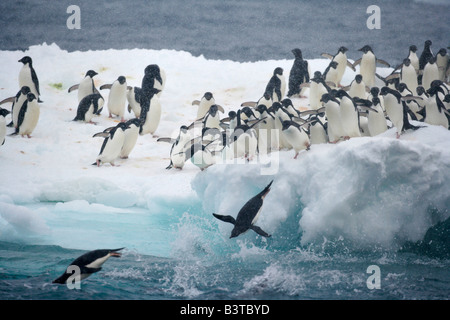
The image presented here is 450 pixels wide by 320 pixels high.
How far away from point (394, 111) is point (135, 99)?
4.01 m

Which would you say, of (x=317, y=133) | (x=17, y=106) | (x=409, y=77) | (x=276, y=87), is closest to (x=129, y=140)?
(x=17, y=106)

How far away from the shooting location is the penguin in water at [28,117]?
671 cm

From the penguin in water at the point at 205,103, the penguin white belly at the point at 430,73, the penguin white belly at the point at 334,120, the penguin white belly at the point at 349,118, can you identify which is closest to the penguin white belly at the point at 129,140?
the penguin in water at the point at 205,103

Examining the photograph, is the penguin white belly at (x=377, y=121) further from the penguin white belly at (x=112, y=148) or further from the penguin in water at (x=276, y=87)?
the penguin in water at (x=276, y=87)

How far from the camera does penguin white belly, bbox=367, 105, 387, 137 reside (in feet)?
16.0

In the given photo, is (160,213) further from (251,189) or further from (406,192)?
(406,192)

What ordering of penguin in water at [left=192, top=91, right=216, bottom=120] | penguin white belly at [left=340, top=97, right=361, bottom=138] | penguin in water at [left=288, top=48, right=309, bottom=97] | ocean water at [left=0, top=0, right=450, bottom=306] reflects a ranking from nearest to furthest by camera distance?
ocean water at [left=0, top=0, right=450, bottom=306] → penguin white belly at [left=340, top=97, right=361, bottom=138] → penguin in water at [left=192, top=91, right=216, bottom=120] → penguin in water at [left=288, top=48, right=309, bottom=97]

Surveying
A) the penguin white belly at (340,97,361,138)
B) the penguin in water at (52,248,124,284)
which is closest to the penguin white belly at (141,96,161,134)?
the penguin white belly at (340,97,361,138)

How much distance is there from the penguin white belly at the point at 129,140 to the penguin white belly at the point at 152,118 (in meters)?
0.82

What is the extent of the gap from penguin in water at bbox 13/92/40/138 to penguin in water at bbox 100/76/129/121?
1.13 metres

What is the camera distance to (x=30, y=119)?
266 inches

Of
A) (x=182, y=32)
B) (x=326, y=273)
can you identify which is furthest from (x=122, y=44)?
(x=326, y=273)

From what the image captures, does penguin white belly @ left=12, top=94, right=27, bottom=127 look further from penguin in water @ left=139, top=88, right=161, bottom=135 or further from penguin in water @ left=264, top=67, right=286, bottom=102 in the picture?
penguin in water @ left=264, top=67, right=286, bottom=102

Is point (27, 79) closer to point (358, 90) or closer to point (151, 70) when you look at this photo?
point (151, 70)
